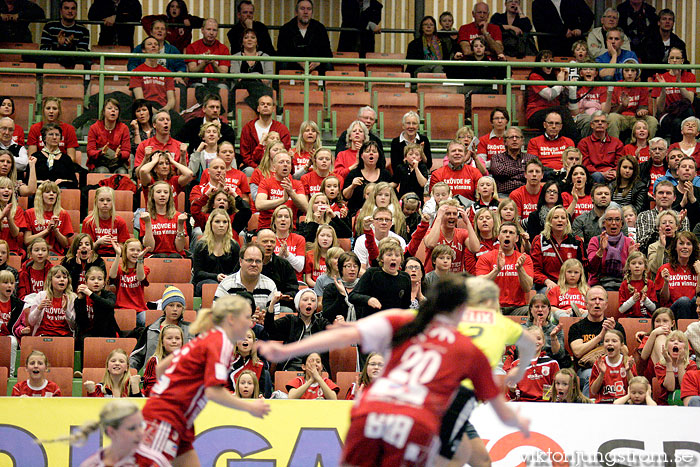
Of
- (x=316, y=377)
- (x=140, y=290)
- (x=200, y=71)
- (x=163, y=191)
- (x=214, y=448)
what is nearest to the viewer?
(x=214, y=448)

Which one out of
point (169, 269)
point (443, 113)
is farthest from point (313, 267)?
point (443, 113)

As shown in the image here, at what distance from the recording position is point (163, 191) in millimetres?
12914

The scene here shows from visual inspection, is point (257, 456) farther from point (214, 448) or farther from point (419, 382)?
point (419, 382)

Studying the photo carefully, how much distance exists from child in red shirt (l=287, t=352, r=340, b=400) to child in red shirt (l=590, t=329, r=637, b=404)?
266cm

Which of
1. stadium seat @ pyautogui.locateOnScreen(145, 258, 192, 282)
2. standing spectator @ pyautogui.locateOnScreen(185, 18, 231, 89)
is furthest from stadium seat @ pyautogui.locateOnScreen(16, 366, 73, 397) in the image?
standing spectator @ pyautogui.locateOnScreen(185, 18, 231, 89)

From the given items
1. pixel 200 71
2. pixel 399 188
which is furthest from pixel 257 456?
pixel 200 71

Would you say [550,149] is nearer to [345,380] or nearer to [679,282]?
[679,282]

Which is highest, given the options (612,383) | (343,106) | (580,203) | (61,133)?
(343,106)

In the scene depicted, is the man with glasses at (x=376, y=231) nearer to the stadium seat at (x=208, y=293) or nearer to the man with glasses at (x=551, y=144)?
the stadium seat at (x=208, y=293)

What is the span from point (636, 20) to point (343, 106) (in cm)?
680

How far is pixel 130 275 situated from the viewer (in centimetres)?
1213

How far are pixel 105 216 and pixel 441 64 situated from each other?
5.57 metres

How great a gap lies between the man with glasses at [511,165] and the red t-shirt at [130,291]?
5.10 m

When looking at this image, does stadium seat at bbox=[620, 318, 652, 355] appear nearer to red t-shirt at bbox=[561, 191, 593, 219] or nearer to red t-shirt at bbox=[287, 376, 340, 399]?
red t-shirt at bbox=[561, 191, 593, 219]
